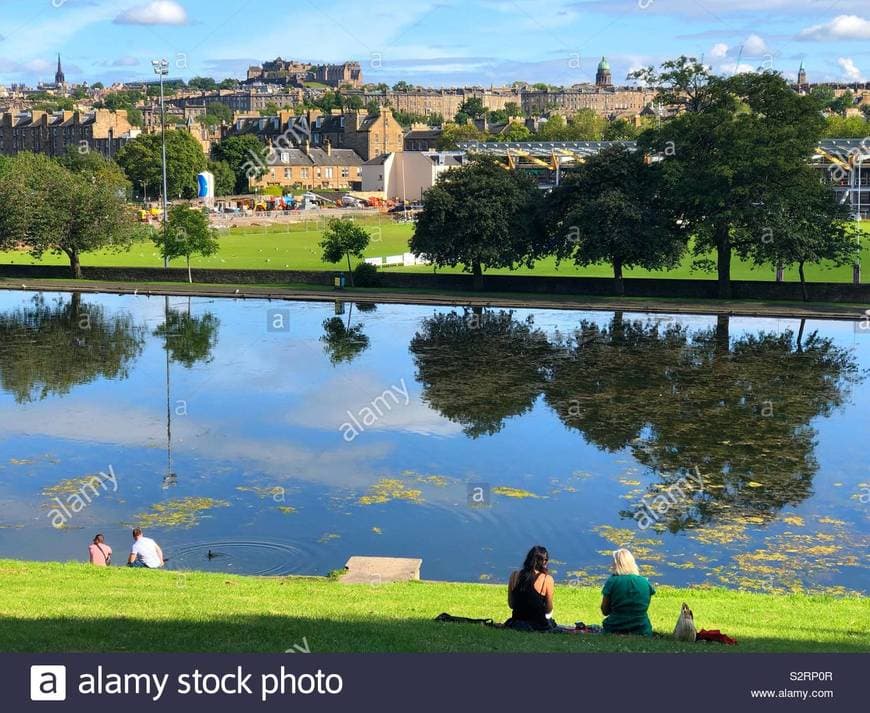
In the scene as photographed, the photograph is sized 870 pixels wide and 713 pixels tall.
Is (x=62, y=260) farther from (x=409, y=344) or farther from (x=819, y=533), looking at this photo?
(x=819, y=533)

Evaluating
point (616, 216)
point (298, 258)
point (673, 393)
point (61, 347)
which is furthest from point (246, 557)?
point (298, 258)

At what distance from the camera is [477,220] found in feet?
198

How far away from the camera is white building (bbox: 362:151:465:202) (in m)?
158

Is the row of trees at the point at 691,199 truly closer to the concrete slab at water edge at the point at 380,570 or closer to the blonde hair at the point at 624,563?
the concrete slab at water edge at the point at 380,570

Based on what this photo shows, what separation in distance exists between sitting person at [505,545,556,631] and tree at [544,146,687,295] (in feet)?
144

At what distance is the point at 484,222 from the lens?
197ft

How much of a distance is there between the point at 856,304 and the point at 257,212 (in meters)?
84.0

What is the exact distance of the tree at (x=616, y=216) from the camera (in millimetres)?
56719

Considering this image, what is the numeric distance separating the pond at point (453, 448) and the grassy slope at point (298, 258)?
20097 mm

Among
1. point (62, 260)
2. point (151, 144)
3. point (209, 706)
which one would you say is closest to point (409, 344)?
point (209, 706)

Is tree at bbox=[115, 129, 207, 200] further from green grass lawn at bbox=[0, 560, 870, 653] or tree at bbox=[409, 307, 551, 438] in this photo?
green grass lawn at bbox=[0, 560, 870, 653]

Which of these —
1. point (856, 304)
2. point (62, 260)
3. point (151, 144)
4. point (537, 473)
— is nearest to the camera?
point (537, 473)

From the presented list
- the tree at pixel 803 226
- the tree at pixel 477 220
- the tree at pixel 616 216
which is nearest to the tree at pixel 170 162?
the tree at pixel 477 220

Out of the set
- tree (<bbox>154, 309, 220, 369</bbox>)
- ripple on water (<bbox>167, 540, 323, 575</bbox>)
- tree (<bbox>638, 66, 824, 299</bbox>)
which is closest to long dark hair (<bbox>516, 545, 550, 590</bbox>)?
ripple on water (<bbox>167, 540, 323, 575</bbox>)
